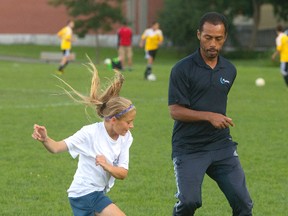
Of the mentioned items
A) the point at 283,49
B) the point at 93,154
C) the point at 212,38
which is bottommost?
the point at 283,49

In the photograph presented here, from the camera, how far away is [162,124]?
17.1m

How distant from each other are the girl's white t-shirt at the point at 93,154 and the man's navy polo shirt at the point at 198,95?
73cm

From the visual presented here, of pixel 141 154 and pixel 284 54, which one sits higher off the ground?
pixel 141 154

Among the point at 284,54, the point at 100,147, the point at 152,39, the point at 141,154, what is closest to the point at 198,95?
the point at 100,147

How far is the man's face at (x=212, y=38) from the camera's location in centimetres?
715

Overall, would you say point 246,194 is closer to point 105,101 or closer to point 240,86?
point 105,101

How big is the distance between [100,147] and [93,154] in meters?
0.08

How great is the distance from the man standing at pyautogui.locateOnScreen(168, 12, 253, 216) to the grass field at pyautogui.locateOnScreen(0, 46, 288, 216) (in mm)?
1161

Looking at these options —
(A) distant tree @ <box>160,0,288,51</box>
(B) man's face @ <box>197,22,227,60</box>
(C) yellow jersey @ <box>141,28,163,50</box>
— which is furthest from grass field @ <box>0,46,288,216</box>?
(A) distant tree @ <box>160,0,288,51</box>

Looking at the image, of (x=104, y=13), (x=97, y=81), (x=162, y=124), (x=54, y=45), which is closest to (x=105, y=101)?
(x=97, y=81)

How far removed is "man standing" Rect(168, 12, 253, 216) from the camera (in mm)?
7152

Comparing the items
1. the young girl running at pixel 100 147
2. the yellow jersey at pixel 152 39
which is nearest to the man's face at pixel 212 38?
the young girl running at pixel 100 147

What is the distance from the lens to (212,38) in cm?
716

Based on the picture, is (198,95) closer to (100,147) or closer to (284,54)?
(100,147)
